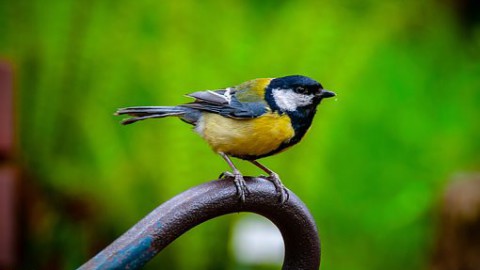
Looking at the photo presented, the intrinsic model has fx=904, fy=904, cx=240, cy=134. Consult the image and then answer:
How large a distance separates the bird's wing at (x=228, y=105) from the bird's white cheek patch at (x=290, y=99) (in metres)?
0.05

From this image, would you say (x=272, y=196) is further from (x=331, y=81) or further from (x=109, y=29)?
(x=109, y=29)

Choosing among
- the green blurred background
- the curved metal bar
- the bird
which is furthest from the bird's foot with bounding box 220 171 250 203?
the green blurred background

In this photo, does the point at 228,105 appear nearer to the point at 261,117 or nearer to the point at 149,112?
the point at 261,117

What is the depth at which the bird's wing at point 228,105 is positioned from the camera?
2.31 m

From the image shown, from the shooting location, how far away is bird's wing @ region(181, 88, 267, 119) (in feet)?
7.58

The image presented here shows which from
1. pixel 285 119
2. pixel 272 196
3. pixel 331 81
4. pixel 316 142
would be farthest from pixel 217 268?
pixel 272 196

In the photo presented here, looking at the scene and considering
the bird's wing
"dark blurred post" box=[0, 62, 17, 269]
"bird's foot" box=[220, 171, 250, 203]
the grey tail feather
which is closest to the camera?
"bird's foot" box=[220, 171, 250, 203]

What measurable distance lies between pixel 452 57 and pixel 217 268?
1544 millimetres

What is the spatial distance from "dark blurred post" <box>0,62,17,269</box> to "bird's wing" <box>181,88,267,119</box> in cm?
148

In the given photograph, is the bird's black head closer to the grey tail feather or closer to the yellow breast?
the yellow breast

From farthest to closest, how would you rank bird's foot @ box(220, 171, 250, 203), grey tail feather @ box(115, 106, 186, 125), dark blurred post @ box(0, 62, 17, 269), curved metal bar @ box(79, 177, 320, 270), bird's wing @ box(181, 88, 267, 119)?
dark blurred post @ box(0, 62, 17, 269)
bird's wing @ box(181, 88, 267, 119)
grey tail feather @ box(115, 106, 186, 125)
bird's foot @ box(220, 171, 250, 203)
curved metal bar @ box(79, 177, 320, 270)

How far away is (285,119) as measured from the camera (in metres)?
2.27

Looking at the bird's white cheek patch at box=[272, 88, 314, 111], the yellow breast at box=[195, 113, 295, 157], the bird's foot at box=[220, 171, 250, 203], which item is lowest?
the yellow breast at box=[195, 113, 295, 157]

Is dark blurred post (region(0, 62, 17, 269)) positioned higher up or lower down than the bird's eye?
lower down
